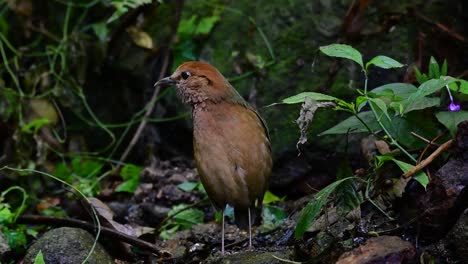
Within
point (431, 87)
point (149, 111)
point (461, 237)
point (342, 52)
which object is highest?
point (342, 52)

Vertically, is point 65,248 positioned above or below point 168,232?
above

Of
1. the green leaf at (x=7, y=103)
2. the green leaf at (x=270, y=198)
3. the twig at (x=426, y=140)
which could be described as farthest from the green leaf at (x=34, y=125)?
the twig at (x=426, y=140)

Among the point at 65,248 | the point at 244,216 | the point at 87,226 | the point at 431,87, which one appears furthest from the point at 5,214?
the point at 431,87

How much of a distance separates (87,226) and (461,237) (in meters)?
2.39

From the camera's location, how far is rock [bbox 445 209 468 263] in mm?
3107

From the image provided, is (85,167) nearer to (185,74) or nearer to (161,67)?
(161,67)

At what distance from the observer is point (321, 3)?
5.80 metres

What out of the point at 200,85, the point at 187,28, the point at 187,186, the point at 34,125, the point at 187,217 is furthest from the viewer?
the point at 187,28

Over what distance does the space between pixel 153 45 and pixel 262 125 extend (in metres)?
2.36

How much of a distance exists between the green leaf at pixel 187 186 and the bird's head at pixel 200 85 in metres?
1.33

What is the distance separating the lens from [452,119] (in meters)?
3.52

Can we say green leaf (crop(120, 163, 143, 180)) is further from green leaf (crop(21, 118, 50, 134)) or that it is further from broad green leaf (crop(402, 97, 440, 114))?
broad green leaf (crop(402, 97, 440, 114))

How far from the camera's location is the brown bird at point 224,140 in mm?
4172

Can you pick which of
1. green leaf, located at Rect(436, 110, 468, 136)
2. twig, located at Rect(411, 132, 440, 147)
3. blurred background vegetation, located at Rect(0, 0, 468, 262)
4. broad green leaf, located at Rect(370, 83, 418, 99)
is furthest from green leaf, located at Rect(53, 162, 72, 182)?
green leaf, located at Rect(436, 110, 468, 136)
